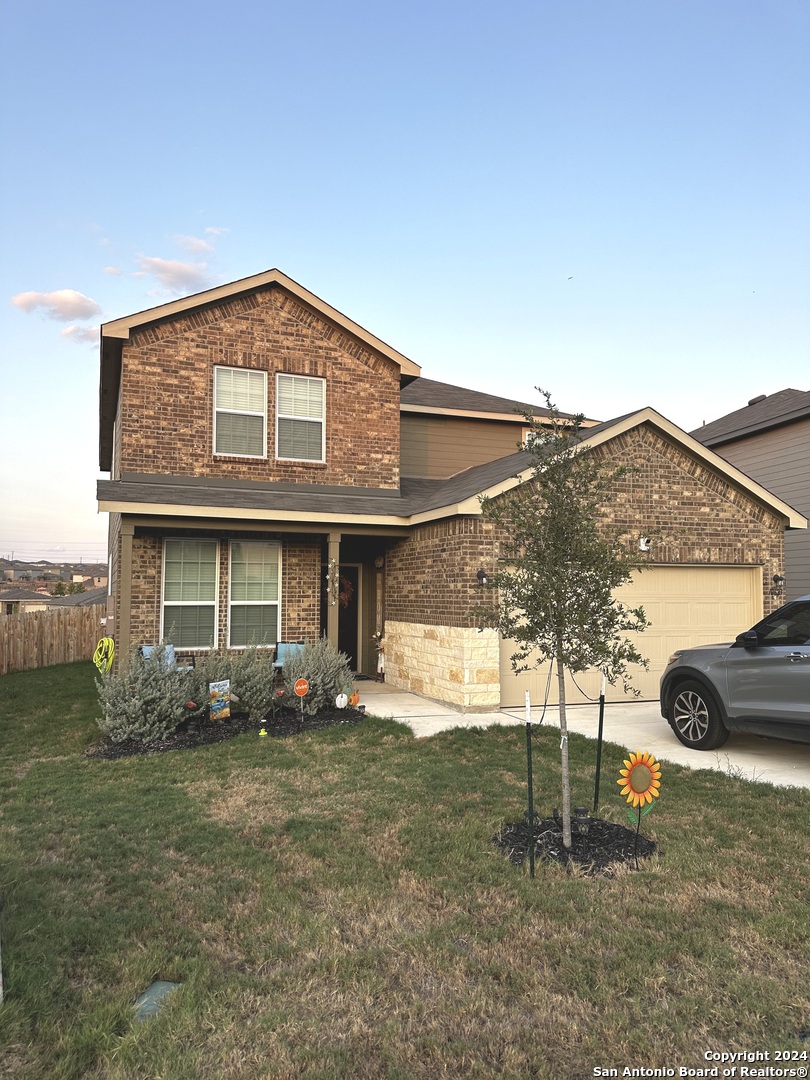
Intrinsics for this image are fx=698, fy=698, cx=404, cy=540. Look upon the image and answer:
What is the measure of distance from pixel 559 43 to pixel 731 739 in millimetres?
10255

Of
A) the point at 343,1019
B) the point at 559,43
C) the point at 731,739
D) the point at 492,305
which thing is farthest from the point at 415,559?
the point at 343,1019

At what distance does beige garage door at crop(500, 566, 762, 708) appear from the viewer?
452 inches

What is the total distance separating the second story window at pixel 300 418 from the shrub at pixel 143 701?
458cm

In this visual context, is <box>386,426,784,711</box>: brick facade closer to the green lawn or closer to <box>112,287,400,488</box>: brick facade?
<box>112,287,400,488</box>: brick facade

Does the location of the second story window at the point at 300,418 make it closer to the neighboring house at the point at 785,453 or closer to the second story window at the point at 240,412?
the second story window at the point at 240,412

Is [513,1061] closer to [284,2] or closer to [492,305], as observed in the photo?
[284,2]

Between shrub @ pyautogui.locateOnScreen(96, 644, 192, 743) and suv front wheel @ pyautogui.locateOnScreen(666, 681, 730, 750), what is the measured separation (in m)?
6.12

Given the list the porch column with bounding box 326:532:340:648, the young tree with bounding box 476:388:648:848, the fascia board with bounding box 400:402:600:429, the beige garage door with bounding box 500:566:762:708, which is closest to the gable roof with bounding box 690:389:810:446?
the fascia board with bounding box 400:402:600:429

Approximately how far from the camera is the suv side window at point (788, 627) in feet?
23.6

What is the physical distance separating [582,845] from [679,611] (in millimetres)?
7595

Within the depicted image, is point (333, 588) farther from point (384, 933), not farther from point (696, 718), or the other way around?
point (384, 933)

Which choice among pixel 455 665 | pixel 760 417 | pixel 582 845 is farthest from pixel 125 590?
pixel 760 417

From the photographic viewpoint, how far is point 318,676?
10125 mm

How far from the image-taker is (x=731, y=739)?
8.79 metres
